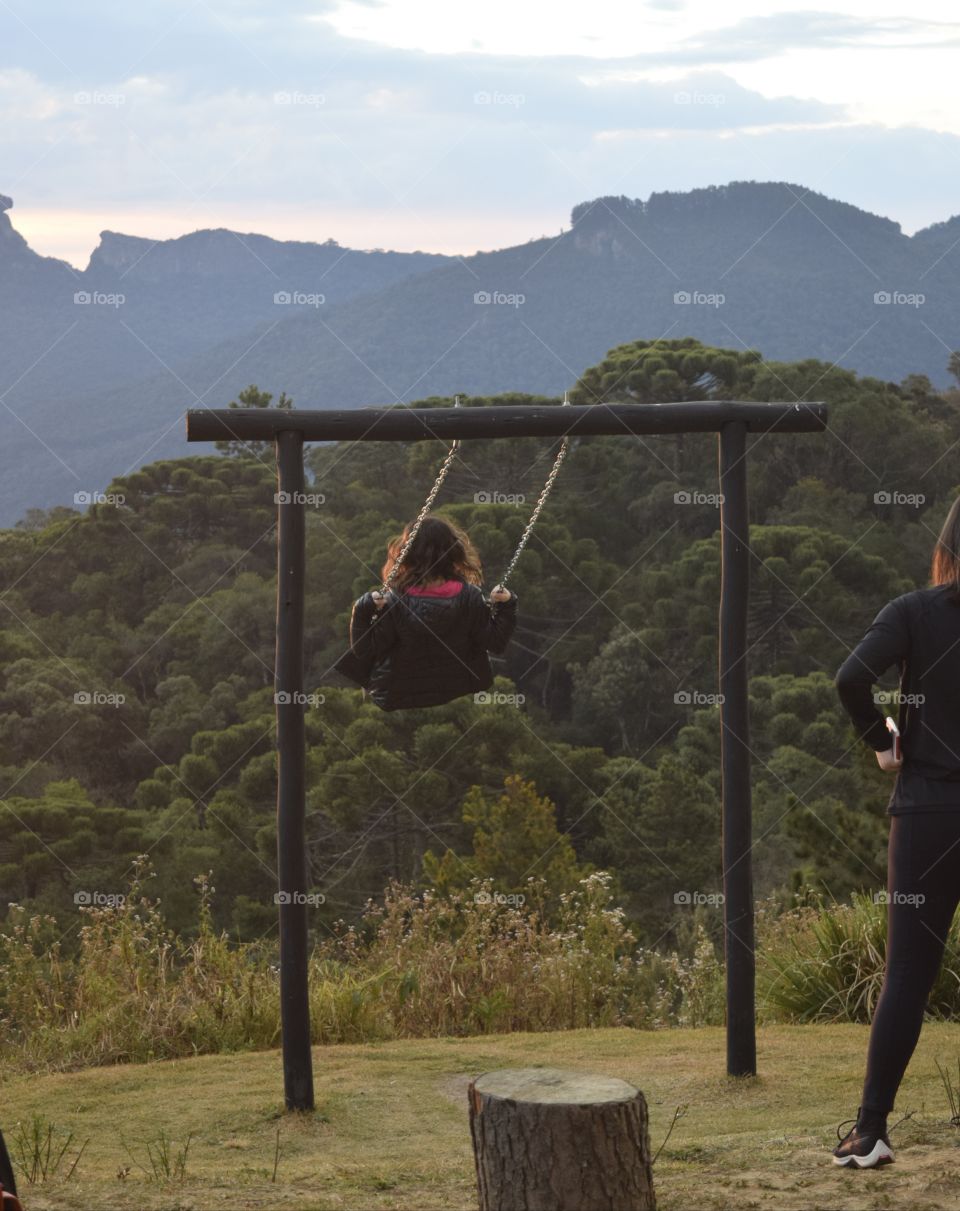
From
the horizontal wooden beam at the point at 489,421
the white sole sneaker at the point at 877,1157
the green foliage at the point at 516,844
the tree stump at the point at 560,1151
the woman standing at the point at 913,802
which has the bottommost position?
the green foliage at the point at 516,844

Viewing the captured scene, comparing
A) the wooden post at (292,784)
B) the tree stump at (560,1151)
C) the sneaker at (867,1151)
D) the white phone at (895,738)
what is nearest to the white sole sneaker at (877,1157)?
the sneaker at (867,1151)

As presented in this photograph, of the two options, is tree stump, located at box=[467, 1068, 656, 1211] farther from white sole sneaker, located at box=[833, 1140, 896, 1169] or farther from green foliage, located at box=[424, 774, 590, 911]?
green foliage, located at box=[424, 774, 590, 911]

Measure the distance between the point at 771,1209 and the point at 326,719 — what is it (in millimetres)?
20606

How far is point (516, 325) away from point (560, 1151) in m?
51.3

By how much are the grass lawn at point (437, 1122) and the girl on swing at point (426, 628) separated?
144 cm

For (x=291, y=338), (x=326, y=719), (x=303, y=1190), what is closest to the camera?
(x=303, y=1190)

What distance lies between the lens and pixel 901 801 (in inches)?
132

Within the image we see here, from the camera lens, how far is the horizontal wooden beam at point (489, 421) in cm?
497

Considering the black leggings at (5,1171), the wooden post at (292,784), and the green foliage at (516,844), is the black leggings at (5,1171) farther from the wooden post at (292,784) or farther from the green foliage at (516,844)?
A: the green foliage at (516,844)

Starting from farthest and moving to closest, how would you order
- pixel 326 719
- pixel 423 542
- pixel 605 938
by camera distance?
1. pixel 326 719
2. pixel 605 938
3. pixel 423 542

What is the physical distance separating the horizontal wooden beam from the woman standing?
1.77 m

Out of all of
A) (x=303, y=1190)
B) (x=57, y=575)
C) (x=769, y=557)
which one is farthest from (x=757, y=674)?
(x=303, y=1190)

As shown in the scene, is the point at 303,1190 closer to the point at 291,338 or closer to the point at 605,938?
the point at 605,938

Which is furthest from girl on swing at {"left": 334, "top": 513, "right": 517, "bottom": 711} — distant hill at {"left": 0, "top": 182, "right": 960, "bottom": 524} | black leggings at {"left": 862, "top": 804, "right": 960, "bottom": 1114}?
distant hill at {"left": 0, "top": 182, "right": 960, "bottom": 524}
